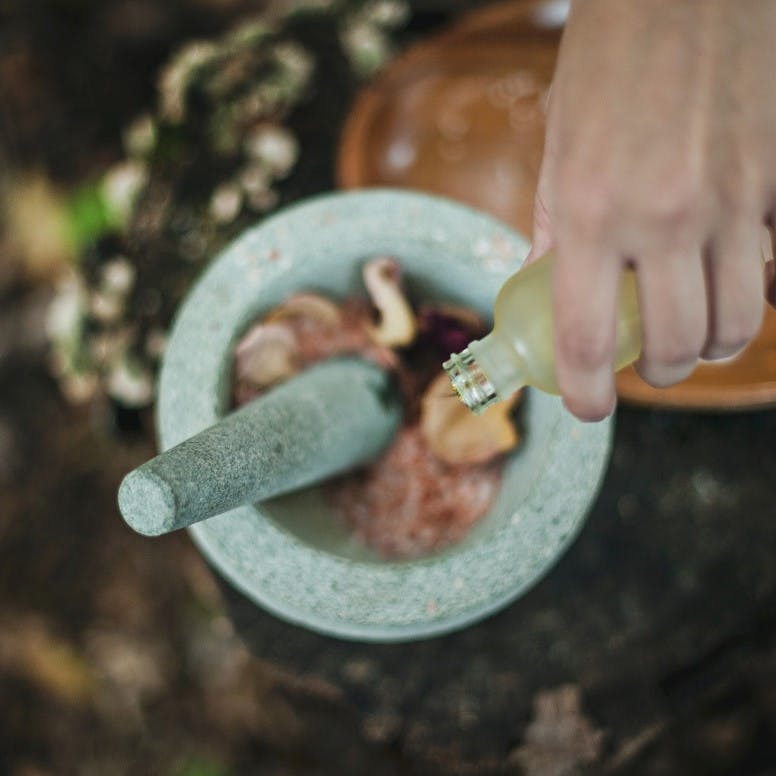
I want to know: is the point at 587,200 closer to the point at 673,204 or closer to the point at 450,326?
the point at 673,204

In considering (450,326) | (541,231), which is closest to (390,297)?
(450,326)

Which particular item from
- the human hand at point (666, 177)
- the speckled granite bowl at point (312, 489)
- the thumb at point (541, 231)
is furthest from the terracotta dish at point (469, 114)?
the human hand at point (666, 177)

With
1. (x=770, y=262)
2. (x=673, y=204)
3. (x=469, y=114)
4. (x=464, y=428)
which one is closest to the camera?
(x=673, y=204)

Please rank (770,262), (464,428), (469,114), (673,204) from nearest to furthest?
(673,204) → (770,262) → (464,428) → (469,114)

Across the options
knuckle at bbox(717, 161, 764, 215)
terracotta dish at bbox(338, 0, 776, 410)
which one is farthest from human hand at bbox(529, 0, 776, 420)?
terracotta dish at bbox(338, 0, 776, 410)

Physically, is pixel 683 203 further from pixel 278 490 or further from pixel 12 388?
pixel 12 388

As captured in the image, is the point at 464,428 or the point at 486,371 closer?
the point at 486,371

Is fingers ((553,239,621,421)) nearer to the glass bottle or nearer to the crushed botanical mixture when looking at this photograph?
the glass bottle

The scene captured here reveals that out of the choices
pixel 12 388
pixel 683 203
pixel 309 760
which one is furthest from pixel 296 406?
pixel 12 388

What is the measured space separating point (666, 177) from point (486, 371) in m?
0.15

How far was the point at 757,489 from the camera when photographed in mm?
893

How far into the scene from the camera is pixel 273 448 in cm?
60

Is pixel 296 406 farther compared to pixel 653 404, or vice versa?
pixel 653 404

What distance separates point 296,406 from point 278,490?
7 centimetres
